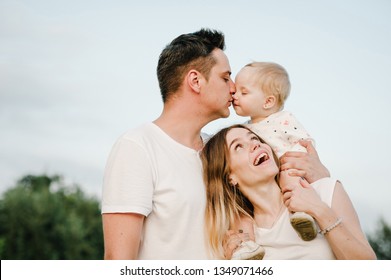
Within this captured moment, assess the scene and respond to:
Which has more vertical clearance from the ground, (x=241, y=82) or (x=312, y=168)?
(x=241, y=82)

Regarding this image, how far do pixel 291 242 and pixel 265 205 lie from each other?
360 millimetres

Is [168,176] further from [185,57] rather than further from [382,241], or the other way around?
[382,241]

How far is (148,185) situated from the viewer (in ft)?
14.4

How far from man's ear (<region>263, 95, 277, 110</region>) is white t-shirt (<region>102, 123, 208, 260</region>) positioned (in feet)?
3.25

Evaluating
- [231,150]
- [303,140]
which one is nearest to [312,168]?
[303,140]

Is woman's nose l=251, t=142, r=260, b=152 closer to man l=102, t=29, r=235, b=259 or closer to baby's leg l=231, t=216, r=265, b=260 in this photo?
man l=102, t=29, r=235, b=259

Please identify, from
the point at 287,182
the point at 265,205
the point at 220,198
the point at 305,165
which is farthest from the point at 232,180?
the point at 305,165

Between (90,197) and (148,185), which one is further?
(90,197)

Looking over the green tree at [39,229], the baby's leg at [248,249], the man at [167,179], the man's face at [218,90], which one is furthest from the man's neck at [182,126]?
the green tree at [39,229]

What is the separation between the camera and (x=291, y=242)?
438cm

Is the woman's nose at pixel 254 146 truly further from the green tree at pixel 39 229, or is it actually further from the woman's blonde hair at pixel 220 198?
the green tree at pixel 39 229

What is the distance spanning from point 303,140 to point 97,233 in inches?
877

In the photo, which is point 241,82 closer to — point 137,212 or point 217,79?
point 217,79

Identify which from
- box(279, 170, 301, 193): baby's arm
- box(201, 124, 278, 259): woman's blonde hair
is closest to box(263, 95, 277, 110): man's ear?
box(201, 124, 278, 259): woman's blonde hair
